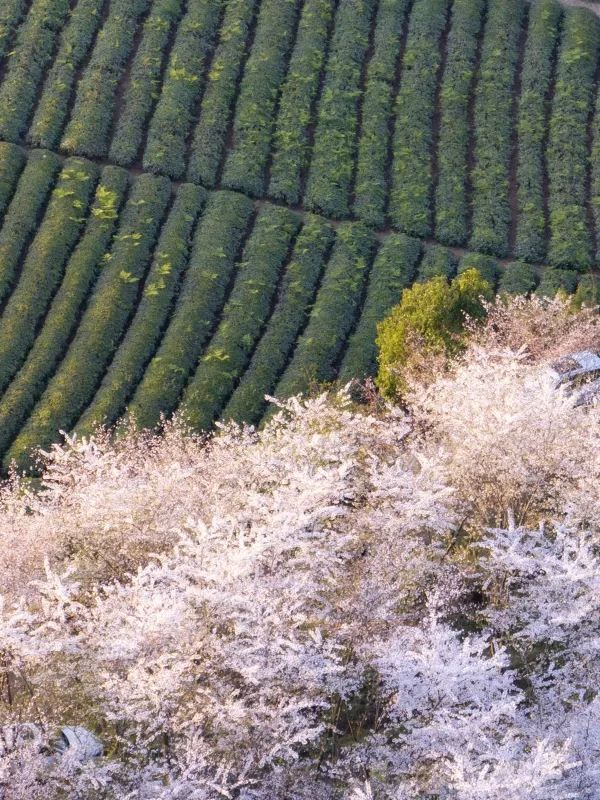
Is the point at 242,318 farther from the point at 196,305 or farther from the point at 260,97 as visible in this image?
the point at 260,97

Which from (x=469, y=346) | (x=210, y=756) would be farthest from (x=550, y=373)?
(x=210, y=756)

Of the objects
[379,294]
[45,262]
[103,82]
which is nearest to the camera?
[45,262]

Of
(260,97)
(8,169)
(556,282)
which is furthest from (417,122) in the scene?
(8,169)

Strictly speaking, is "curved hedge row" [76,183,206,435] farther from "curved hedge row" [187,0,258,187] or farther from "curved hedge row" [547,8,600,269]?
"curved hedge row" [547,8,600,269]

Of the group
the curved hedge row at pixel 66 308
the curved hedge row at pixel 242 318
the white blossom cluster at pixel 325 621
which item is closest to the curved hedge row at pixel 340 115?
the curved hedge row at pixel 242 318

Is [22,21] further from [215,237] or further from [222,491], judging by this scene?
[222,491]

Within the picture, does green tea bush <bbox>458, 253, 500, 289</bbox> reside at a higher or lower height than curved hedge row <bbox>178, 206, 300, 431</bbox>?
higher

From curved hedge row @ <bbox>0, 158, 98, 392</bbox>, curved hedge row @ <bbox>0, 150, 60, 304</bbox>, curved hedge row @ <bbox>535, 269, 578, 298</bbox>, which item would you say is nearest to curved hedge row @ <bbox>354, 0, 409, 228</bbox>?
curved hedge row @ <bbox>535, 269, 578, 298</bbox>
